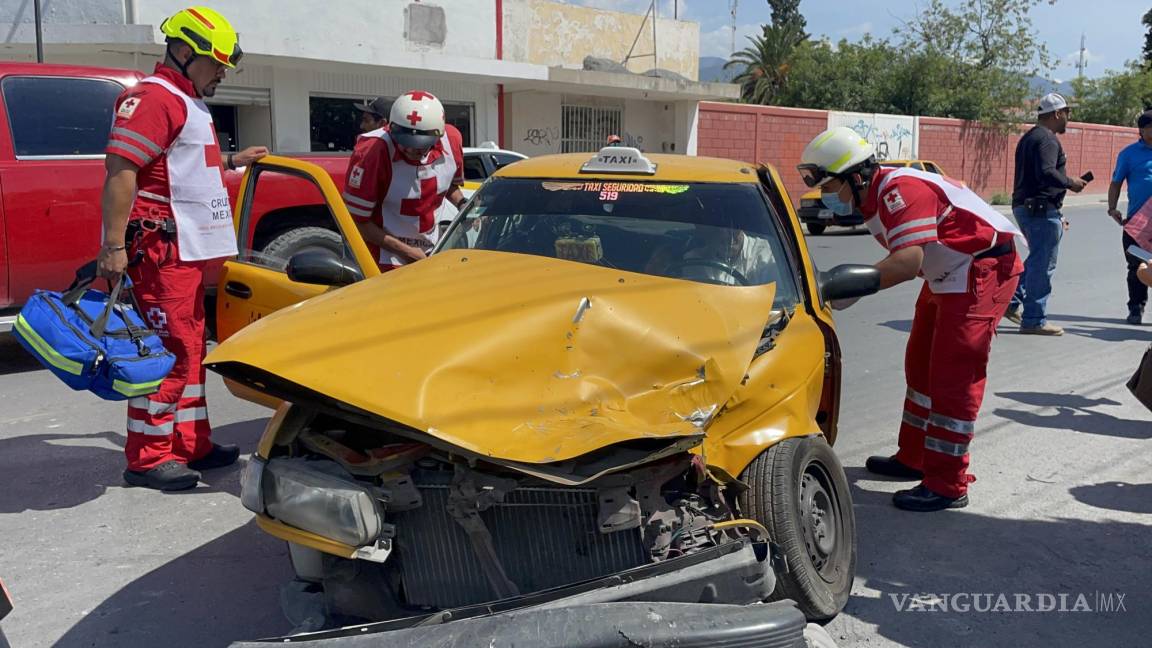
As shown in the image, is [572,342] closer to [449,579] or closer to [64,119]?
[449,579]

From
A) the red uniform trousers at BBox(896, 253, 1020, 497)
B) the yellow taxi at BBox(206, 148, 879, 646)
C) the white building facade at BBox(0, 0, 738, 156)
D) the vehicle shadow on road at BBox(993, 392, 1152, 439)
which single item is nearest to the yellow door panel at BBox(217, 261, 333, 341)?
the yellow taxi at BBox(206, 148, 879, 646)

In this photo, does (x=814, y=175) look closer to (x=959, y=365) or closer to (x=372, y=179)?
(x=959, y=365)

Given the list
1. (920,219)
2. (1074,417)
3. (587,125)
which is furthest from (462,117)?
(920,219)

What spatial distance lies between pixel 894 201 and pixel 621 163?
4.28 ft

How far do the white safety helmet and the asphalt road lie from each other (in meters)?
1.67

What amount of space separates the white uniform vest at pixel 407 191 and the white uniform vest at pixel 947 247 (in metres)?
2.53

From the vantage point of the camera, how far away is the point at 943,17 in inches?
1455

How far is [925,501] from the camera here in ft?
14.8

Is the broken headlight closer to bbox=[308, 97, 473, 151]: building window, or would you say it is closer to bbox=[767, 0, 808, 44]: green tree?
bbox=[308, 97, 473, 151]: building window

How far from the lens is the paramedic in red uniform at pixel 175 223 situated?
4.40 meters

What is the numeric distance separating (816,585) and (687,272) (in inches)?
53.9

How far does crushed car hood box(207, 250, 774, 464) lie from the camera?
2482 millimetres

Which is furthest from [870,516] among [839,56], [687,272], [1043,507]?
[839,56]

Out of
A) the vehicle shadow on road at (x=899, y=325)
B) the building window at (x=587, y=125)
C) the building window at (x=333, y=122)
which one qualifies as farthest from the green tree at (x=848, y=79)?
the vehicle shadow on road at (x=899, y=325)
